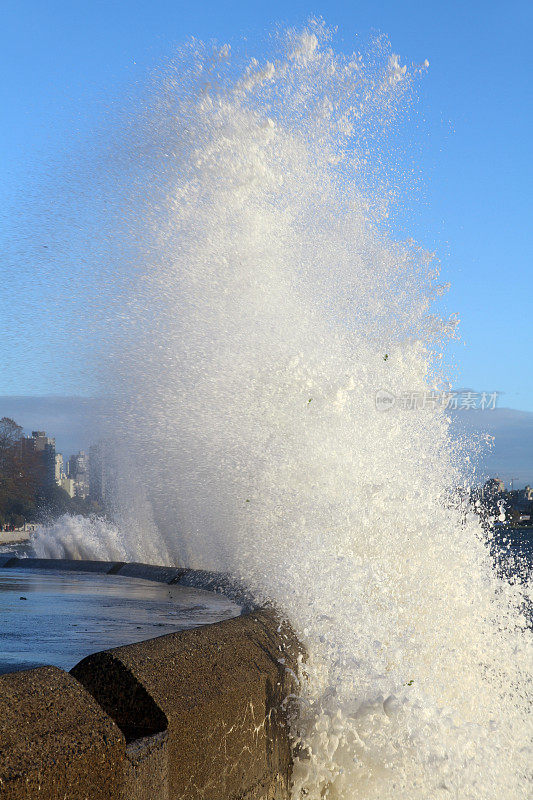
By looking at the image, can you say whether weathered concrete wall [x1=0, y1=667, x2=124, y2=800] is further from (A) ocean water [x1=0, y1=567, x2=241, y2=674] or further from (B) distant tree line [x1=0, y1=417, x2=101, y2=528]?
(B) distant tree line [x1=0, y1=417, x2=101, y2=528]

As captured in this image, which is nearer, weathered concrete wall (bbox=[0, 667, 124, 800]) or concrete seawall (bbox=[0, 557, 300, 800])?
weathered concrete wall (bbox=[0, 667, 124, 800])

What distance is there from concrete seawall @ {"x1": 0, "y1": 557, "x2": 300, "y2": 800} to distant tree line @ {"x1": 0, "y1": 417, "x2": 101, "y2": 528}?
6226 centimetres

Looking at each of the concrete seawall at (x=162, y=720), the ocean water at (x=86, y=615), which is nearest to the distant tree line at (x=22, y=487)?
the ocean water at (x=86, y=615)

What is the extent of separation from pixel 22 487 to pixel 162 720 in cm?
6899

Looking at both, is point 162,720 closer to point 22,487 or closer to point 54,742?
point 54,742

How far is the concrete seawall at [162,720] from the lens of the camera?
181 centimetres

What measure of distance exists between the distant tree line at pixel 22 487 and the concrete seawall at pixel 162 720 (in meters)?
62.3

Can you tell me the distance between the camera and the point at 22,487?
67.4 meters

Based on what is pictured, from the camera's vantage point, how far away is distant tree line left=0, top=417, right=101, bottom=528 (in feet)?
215

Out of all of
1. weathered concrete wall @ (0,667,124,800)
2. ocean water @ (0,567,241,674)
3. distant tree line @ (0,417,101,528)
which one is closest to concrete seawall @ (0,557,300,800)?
weathered concrete wall @ (0,667,124,800)

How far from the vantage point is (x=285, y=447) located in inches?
269

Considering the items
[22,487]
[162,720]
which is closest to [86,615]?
[162,720]

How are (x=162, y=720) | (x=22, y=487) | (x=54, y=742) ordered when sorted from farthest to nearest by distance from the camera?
(x=22, y=487) → (x=162, y=720) → (x=54, y=742)

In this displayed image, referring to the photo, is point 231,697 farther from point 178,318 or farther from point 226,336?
point 178,318
